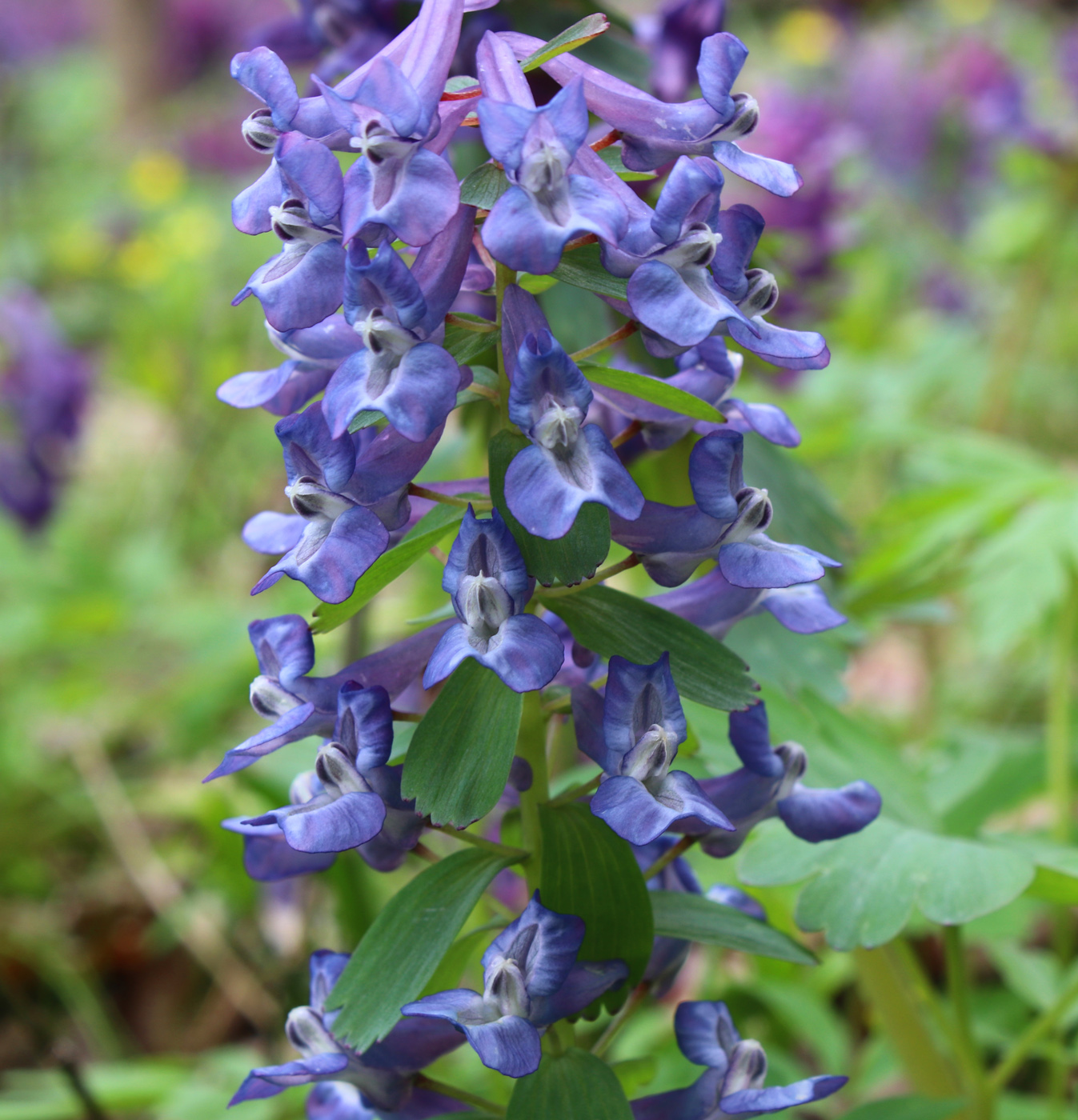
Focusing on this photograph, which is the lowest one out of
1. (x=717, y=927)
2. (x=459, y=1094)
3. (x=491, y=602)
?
(x=459, y=1094)

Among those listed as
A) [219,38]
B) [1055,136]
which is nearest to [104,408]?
[1055,136]

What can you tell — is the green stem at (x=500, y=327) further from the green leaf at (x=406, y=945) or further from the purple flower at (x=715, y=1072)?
the purple flower at (x=715, y=1072)

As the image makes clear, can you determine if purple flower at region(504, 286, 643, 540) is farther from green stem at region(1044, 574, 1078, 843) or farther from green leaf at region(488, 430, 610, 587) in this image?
green stem at region(1044, 574, 1078, 843)

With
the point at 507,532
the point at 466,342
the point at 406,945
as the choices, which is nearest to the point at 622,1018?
the point at 406,945

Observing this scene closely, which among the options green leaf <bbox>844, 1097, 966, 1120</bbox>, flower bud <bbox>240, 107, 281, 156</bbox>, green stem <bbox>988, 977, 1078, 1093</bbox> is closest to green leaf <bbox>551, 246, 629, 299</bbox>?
flower bud <bbox>240, 107, 281, 156</bbox>

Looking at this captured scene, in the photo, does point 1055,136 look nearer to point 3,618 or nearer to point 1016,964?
point 1016,964

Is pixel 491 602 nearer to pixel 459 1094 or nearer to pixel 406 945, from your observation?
pixel 406 945
